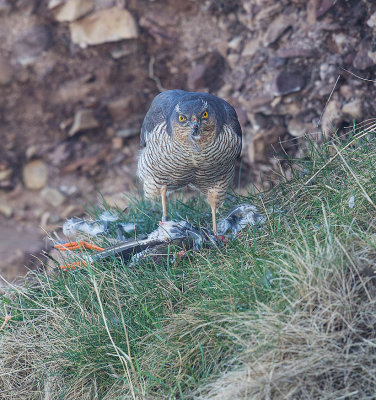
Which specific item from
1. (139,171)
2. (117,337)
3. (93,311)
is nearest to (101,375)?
(117,337)

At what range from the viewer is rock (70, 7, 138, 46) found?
6555 millimetres

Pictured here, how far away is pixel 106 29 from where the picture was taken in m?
6.62

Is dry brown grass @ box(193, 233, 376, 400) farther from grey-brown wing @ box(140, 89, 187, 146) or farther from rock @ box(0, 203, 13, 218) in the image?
rock @ box(0, 203, 13, 218)

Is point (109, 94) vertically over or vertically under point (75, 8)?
under

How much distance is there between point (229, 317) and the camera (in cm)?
256

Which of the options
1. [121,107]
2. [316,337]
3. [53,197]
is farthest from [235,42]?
[316,337]

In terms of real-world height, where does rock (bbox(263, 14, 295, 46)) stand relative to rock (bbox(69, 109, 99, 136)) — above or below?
above

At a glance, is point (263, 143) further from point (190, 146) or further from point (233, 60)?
point (190, 146)

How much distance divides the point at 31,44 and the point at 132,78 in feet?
4.26

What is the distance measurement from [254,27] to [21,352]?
4.30 m

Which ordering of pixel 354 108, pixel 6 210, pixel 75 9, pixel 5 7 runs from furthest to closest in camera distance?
pixel 6 210
pixel 5 7
pixel 75 9
pixel 354 108

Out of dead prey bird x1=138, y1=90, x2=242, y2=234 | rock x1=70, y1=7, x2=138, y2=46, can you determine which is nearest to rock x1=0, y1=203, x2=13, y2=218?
rock x1=70, y1=7, x2=138, y2=46

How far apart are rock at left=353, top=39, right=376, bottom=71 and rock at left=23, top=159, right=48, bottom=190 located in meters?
4.40

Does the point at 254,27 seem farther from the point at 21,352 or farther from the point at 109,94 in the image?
the point at 21,352
